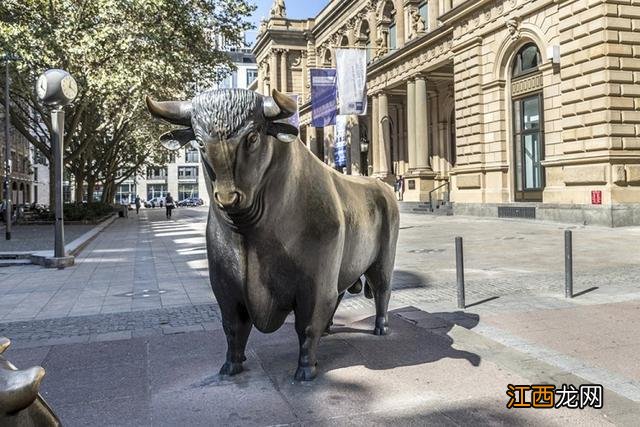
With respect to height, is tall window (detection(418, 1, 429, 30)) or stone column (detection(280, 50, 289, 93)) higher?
stone column (detection(280, 50, 289, 93))

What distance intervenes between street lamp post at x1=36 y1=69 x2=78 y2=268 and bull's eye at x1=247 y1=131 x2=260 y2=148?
968 cm

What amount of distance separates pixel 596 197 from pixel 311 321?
18.1 meters

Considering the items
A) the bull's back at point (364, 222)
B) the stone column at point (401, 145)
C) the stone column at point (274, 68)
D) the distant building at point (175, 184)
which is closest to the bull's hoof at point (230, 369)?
the bull's back at point (364, 222)

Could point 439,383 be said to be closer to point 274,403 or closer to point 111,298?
point 274,403

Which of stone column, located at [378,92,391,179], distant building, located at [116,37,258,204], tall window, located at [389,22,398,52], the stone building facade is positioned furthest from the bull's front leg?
distant building, located at [116,37,258,204]

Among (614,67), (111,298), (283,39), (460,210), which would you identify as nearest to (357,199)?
(111,298)

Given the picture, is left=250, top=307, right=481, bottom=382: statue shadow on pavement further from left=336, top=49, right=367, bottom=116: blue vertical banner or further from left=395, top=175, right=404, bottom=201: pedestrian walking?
left=395, top=175, right=404, bottom=201: pedestrian walking

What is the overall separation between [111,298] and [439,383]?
582cm

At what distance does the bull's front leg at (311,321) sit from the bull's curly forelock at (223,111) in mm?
1153

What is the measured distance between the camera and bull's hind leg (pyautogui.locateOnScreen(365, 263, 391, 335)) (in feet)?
15.0

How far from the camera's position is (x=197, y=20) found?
2295 centimetres

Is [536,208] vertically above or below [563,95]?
below

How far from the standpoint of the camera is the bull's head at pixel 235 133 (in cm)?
270

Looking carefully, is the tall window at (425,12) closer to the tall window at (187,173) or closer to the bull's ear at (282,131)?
the bull's ear at (282,131)
